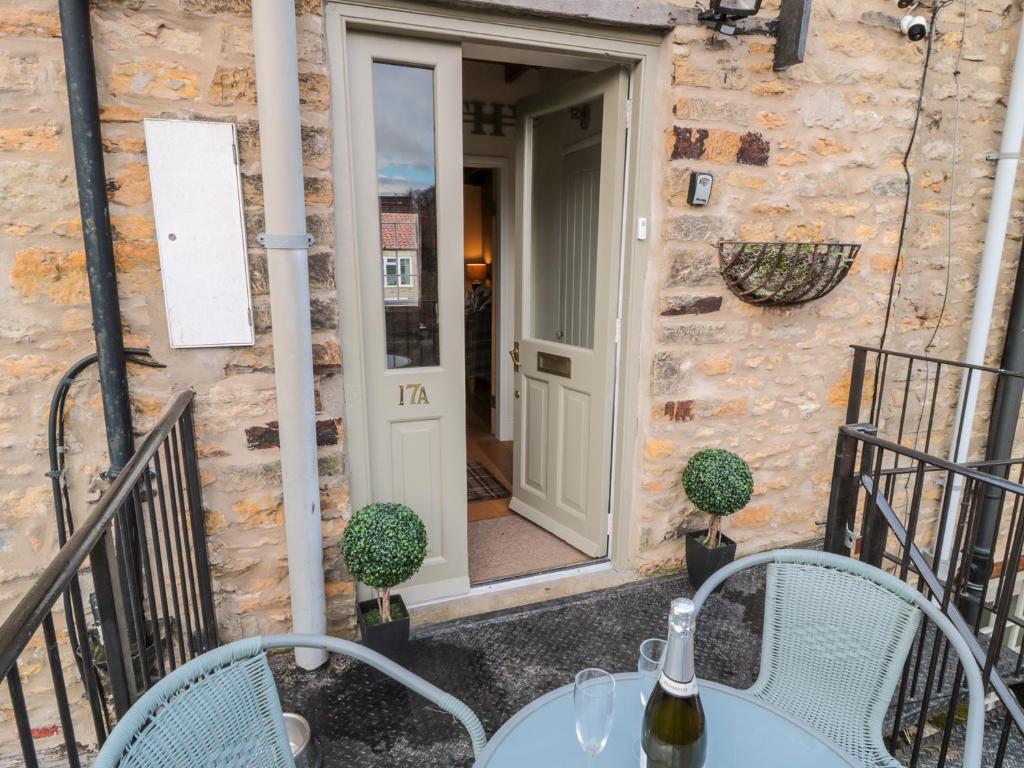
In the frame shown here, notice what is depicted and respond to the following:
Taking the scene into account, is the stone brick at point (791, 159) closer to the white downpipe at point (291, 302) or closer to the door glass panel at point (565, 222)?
the door glass panel at point (565, 222)

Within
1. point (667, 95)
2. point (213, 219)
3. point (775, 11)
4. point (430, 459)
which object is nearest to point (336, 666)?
point (430, 459)

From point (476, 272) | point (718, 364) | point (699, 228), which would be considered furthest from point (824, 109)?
point (476, 272)

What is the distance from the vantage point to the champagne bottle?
3.59 feet

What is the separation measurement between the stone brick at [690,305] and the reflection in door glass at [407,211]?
103cm

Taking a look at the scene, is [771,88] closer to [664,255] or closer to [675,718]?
[664,255]

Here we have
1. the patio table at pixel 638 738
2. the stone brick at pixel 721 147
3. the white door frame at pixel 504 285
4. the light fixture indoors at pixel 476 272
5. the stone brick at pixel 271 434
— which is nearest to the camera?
the patio table at pixel 638 738

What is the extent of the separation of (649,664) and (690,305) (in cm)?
187

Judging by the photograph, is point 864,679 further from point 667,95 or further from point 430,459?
point 667,95

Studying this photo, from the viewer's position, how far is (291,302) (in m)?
2.12

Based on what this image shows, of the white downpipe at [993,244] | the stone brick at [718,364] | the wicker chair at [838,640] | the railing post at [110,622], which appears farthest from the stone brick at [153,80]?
the white downpipe at [993,244]

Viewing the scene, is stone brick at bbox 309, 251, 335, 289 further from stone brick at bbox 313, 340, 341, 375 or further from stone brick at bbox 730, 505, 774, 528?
stone brick at bbox 730, 505, 774, 528

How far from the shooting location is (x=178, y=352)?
7.09 ft

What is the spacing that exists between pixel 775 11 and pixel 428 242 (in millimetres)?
1787

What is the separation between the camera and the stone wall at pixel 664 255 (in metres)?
1.98
